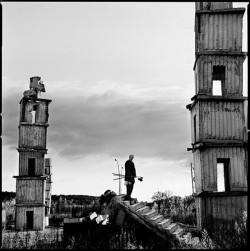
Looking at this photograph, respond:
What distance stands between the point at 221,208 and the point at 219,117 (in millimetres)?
3846

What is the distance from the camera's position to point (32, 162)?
26.1 metres

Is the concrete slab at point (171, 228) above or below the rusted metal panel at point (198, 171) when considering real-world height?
below

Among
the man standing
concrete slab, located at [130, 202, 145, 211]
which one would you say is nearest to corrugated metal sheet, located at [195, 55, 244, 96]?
the man standing

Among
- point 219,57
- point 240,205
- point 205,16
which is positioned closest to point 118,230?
point 240,205

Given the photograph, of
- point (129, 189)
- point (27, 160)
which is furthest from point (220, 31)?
point (27, 160)

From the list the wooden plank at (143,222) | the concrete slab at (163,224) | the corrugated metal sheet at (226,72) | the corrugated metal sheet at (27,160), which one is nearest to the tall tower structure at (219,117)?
the corrugated metal sheet at (226,72)

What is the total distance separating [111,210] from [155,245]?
4.17 meters

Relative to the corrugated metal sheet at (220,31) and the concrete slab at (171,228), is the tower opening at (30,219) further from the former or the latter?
the corrugated metal sheet at (220,31)

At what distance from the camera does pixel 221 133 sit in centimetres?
1599

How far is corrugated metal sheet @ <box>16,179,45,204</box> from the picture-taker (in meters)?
25.3

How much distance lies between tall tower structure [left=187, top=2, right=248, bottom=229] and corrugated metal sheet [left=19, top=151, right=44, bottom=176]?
1264cm

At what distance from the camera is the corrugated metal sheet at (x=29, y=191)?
2527 centimetres

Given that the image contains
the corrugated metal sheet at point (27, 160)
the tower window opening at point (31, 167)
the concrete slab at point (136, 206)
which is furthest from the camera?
the tower window opening at point (31, 167)

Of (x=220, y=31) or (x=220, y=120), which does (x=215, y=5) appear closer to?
(x=220, y=31)
